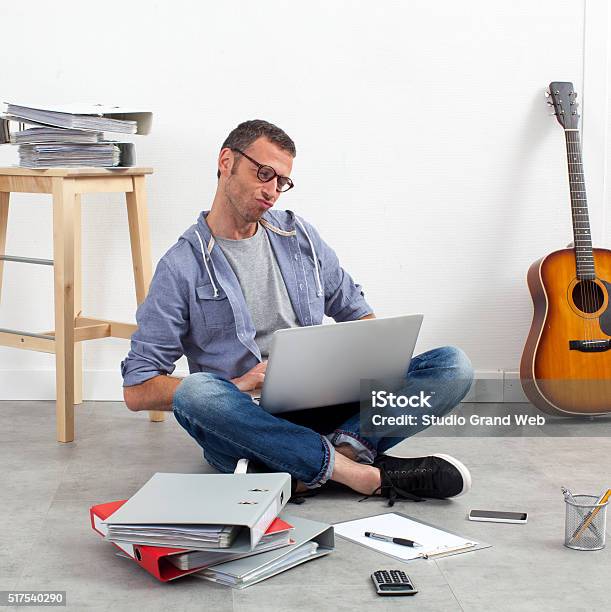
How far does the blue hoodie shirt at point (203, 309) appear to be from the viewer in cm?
→ 227

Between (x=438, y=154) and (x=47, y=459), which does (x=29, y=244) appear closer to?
(x=47, y=459)

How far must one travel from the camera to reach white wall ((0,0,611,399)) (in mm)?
3174

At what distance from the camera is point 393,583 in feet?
5.65

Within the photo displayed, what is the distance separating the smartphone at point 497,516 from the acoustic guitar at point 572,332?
3.20ft

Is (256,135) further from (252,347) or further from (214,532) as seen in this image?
(214,532)

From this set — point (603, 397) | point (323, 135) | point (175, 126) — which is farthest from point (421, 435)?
point (175, 126)

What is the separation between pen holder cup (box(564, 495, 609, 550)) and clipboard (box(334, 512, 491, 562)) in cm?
16

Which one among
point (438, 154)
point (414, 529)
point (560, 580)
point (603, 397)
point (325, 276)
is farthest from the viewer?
point (438, 154)

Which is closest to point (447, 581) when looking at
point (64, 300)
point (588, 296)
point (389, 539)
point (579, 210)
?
point (389, 539)

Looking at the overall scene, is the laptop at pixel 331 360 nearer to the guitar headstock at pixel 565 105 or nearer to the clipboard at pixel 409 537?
the clipboard at pixel 409 537

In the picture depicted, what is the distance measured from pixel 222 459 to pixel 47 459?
22.8 inches

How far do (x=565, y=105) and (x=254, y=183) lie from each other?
4.24 ft

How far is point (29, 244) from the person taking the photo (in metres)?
3.24

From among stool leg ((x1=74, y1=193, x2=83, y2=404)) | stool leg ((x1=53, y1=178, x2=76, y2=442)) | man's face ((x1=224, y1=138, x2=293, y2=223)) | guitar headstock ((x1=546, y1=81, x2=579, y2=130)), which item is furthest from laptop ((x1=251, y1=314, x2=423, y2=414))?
guitar headstock ((x1=546, y1=81, x2=579, y2=130))
